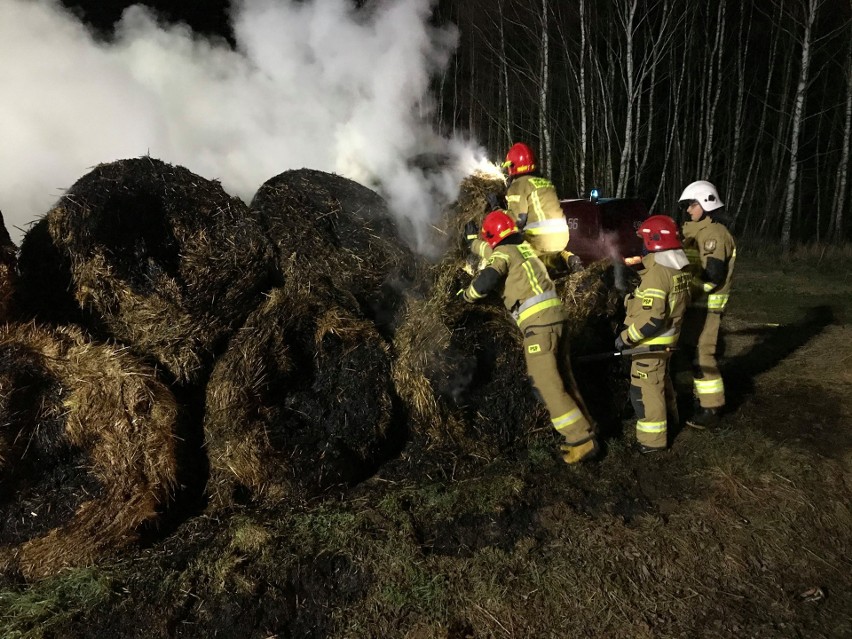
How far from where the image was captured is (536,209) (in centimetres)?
611

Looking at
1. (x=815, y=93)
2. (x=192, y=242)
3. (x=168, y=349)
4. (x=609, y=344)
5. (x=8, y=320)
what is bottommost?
(x=609, y=344)

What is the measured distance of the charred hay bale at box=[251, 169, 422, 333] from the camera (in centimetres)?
480

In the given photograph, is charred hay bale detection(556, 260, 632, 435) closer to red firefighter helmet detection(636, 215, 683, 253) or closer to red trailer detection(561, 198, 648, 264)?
red firefighter helmet detection(636, 215, 683, 253)

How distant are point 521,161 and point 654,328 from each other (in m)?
2.53

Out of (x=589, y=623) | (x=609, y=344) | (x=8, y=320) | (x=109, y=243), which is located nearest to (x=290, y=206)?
(x=109, y=243)

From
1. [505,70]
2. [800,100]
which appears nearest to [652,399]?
[800,100]

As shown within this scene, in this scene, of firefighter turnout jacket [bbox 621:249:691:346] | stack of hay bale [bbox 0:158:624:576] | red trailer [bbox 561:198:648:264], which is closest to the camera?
stack of hay bale [bbox 0:158:624:576]

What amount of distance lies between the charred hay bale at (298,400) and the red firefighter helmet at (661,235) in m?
2.41

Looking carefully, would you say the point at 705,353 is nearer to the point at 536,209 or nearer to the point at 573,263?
the point at 573,263

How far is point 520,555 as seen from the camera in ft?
11.7

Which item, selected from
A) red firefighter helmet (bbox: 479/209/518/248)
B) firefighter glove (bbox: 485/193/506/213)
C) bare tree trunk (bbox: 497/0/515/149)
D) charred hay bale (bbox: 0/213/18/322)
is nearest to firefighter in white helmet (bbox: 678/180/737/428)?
firefighter glove (bbox: 485/193/506/213)

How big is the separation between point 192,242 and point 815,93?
85.8 feet

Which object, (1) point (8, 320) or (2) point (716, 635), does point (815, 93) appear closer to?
(2) point (716, 635)

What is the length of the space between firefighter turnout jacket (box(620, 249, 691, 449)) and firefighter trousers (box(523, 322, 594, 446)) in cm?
65
